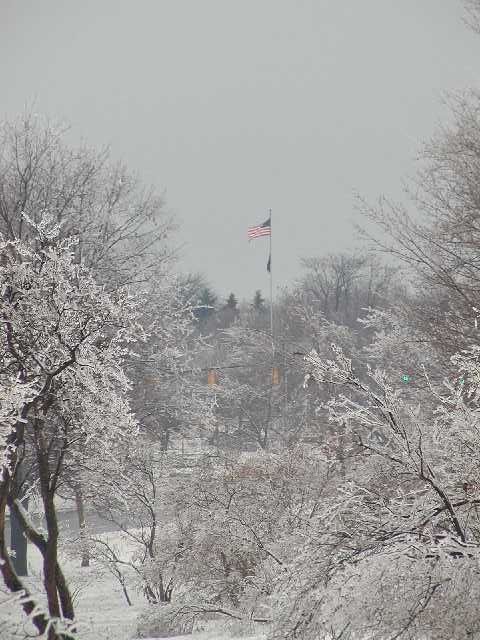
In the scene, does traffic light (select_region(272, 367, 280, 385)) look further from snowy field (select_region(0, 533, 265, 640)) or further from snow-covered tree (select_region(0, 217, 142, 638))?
snow-covered tree (select_region(0, 217, 142, 638))

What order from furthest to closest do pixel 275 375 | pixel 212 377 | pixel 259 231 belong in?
pixel 212 377 → pixel 275 375 → pixel 259 231

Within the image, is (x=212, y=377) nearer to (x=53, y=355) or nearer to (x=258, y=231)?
(x=258, y=231)

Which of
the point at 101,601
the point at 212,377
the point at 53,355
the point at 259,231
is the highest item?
the point at 259,231

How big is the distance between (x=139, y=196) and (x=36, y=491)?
851cm

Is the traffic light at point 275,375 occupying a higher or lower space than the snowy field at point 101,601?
higher

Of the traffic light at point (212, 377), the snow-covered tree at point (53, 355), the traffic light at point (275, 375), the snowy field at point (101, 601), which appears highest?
the traffic light at point (212, 377)

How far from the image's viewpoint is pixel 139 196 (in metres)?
19.5

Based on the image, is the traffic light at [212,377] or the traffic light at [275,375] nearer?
the traffic light at [275,375]

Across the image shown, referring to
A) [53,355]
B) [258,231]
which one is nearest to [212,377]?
[258,231]

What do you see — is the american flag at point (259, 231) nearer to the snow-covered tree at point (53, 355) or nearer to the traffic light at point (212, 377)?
the traffic light at point (212, 377)

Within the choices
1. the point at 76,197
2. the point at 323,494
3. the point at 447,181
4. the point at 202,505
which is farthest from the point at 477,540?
the point at 76,197

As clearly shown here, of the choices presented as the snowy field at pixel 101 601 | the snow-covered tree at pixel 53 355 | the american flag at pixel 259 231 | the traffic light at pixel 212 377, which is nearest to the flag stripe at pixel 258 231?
the american flag at pixel 259 231

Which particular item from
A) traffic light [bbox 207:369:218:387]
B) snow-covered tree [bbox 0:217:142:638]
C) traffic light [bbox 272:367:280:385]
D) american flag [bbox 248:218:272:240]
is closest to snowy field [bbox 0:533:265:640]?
snow-covered tree [bbox 0:217:142:638]

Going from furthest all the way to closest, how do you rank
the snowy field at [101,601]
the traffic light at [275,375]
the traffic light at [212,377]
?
the traffic light at [212,377], the traffic light at [275,375], the snowy field at [101,601]
